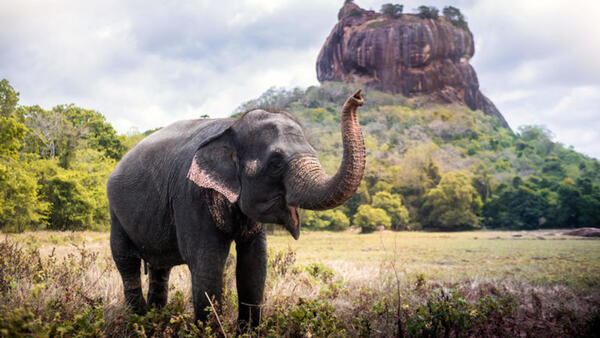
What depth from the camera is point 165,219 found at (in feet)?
11.9

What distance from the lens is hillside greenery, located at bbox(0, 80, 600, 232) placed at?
10889mm

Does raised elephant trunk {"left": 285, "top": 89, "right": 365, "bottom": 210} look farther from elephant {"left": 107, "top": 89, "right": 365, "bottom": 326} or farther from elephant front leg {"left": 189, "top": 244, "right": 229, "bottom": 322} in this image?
elephant front leg {"left": 189, "top": 244, "right": 229, "bottom": 322}

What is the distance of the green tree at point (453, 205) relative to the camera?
23141 mm

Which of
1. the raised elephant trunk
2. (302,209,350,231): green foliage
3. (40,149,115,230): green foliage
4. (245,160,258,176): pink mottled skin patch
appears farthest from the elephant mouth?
(302,209,350,231): green foliage

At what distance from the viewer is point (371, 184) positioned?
101 ft

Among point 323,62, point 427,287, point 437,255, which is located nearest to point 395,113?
point 323,62

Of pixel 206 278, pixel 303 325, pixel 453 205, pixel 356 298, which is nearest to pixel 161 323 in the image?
pixel 206 278

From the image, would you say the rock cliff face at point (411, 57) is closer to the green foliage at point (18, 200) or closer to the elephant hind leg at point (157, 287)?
the green foliage at point (18, 200)

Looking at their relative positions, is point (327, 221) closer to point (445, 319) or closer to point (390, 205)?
point (390, 205)

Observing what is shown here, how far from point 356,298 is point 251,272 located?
207 centimetres

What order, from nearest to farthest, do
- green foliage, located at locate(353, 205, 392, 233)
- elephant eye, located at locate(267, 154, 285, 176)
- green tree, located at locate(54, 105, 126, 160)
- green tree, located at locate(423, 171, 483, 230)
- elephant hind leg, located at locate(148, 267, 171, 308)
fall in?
elephant eye, located at locate(267, 154, 285, 176) → elephant hind leg, located at locate(148, 267, 171, 308) → green foliage, located at locate(353, 205, 392, 233) → green tree, located at locate(423, 171, 483, 230) → green tree, located at locate(54, 105, 126, 160)

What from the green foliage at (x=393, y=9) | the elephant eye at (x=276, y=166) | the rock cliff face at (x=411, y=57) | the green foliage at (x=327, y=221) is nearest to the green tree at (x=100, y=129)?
the green foliage at (x=327, y=221)

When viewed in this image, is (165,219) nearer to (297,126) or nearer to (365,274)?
(297,126)

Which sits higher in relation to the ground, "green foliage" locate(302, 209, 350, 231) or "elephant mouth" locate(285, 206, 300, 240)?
"elephant mouth" locate(285, 206, 300, 240)
